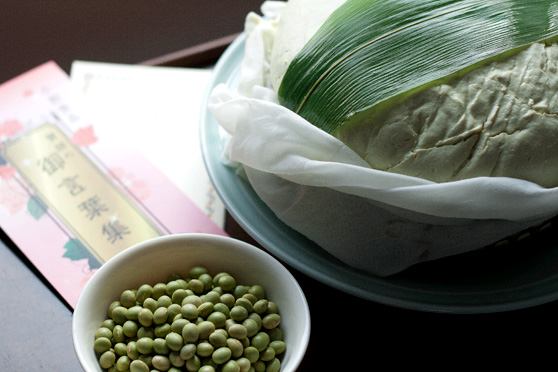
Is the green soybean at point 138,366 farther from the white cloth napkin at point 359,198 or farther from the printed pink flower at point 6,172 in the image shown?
the printed pink flower at point 6,172

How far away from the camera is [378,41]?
23.9 inches

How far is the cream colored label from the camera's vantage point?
76cm

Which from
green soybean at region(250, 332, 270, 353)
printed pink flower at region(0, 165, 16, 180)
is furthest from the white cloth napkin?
printed pink flower at region(0, 165, 16, 180)

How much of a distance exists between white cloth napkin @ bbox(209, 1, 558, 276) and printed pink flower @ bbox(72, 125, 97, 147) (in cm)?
28

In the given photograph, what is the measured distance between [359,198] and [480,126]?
15 centimetres


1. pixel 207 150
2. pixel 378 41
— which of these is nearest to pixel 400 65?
pixel 378 41

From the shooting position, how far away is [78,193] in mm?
801

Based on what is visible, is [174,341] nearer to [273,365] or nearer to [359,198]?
[273,365]

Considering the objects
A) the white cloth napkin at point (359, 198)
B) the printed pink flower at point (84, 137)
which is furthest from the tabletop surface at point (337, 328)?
the printed pink flower at point (84, 137)

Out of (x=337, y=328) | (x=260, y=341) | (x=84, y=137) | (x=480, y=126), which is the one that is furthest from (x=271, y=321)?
Result: (x=84, y=137)

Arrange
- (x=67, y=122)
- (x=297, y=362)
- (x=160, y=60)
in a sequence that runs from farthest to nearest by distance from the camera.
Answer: (x=160, y=60)
(x=67, y=122)
(x=297, y=362)

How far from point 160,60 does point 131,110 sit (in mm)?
136

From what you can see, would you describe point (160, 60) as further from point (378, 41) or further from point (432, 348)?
point (432, 348)

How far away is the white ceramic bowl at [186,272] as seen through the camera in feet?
1.84
